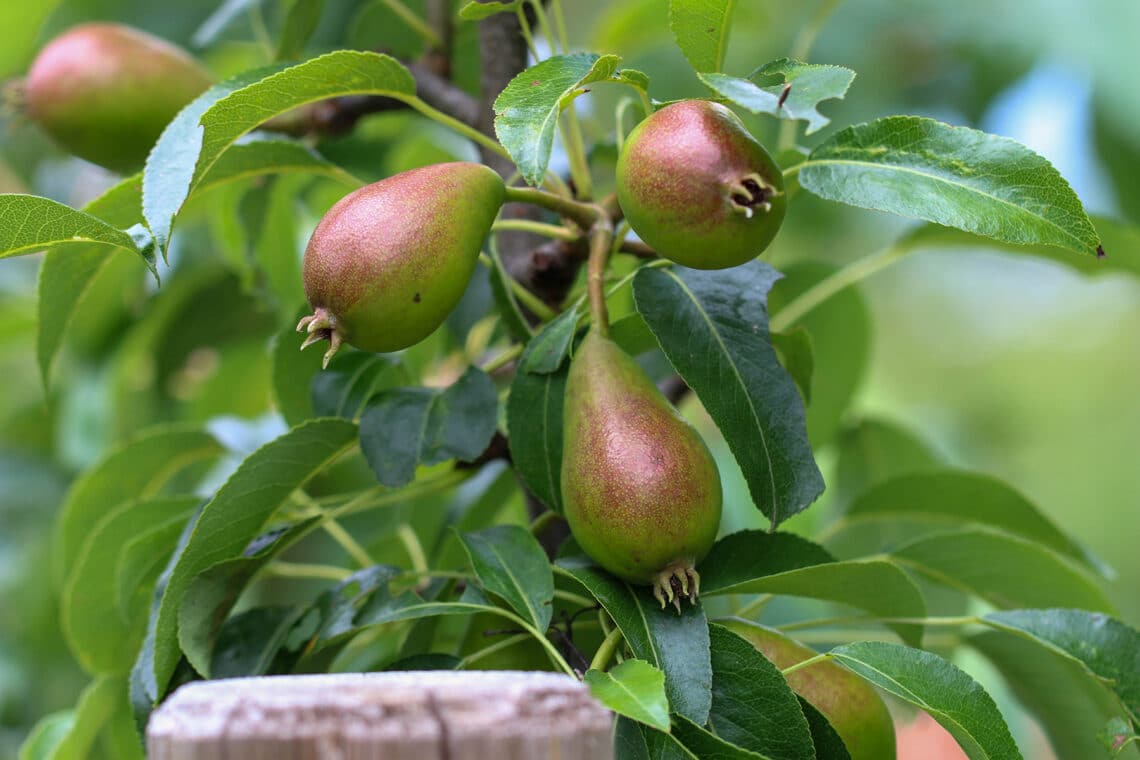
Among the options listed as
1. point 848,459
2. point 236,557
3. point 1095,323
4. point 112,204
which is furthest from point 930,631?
point 1095,323

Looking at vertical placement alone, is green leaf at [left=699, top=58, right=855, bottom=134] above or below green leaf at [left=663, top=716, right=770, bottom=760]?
above

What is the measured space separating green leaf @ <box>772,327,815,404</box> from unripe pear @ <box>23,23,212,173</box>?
439mm

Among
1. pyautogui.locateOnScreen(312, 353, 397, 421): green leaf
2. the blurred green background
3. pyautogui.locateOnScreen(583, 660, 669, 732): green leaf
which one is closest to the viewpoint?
pyautogui.locateOnScreen(583, 660, 669, 732): green leaf

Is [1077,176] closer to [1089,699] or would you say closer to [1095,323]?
[1089,699]

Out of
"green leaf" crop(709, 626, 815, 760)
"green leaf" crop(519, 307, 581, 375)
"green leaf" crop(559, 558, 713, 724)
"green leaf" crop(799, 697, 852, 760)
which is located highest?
"green leaf" crop(519, 307, 581, 375)

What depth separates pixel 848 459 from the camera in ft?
2.99

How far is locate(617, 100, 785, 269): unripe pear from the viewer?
427 mm

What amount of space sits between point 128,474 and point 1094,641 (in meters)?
0.63

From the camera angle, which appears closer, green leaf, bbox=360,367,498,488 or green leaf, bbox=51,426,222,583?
green leaf, bbox=360,367,498,488

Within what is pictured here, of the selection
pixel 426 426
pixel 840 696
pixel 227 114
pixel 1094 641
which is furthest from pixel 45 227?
pixel 1094 641

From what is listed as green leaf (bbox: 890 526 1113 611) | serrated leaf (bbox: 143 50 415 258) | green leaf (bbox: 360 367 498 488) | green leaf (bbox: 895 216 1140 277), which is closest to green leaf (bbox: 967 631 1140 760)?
green leaf (bbox: 890 526 1113 611)

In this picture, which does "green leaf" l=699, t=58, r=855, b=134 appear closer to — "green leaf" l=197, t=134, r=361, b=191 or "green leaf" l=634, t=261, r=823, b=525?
"green leaf" l=634, t=261, r=823, b=525

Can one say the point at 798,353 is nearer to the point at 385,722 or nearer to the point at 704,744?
the point at 704,744

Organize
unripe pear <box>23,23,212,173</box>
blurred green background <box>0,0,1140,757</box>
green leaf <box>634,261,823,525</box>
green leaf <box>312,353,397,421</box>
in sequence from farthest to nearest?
blurred green background <box>0,0,1140,757</box> → unripe pear <box>23,23,212,173</box> → green leaf <box>312,353,397,421</box> → green leaf <box>634,261,823,525</box>
